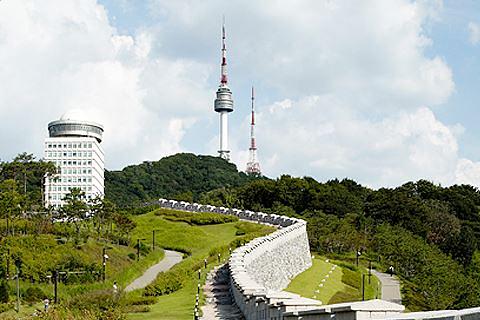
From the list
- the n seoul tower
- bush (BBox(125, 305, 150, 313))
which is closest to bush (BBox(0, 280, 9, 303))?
bush (BBox(125, 305, 150, 313))

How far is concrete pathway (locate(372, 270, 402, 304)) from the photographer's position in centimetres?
4103

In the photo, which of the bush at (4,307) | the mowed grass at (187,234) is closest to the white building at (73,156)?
the mowed grass at (187,234)

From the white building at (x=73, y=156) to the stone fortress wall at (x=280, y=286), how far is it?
37.0 meters

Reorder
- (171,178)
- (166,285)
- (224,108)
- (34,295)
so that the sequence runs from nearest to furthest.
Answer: (166,285) < (34,295) < (171,178) < (224,108)

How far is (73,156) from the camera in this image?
348ft

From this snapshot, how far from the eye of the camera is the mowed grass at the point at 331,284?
3703 cm

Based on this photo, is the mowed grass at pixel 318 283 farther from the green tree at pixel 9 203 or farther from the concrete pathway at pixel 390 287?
the green tree at pixel 9 203

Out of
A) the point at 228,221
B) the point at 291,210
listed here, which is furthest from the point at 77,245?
the point at 291,210

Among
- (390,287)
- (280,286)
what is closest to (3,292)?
(280,286)

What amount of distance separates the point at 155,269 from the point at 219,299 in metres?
22.0

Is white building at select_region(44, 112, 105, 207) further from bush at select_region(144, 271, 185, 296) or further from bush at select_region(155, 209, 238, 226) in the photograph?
bush at select_region(144, 271, 185, 296)

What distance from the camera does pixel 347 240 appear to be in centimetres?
6038

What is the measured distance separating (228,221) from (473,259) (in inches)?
849

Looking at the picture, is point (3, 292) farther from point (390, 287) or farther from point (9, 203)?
point (390, 287)
